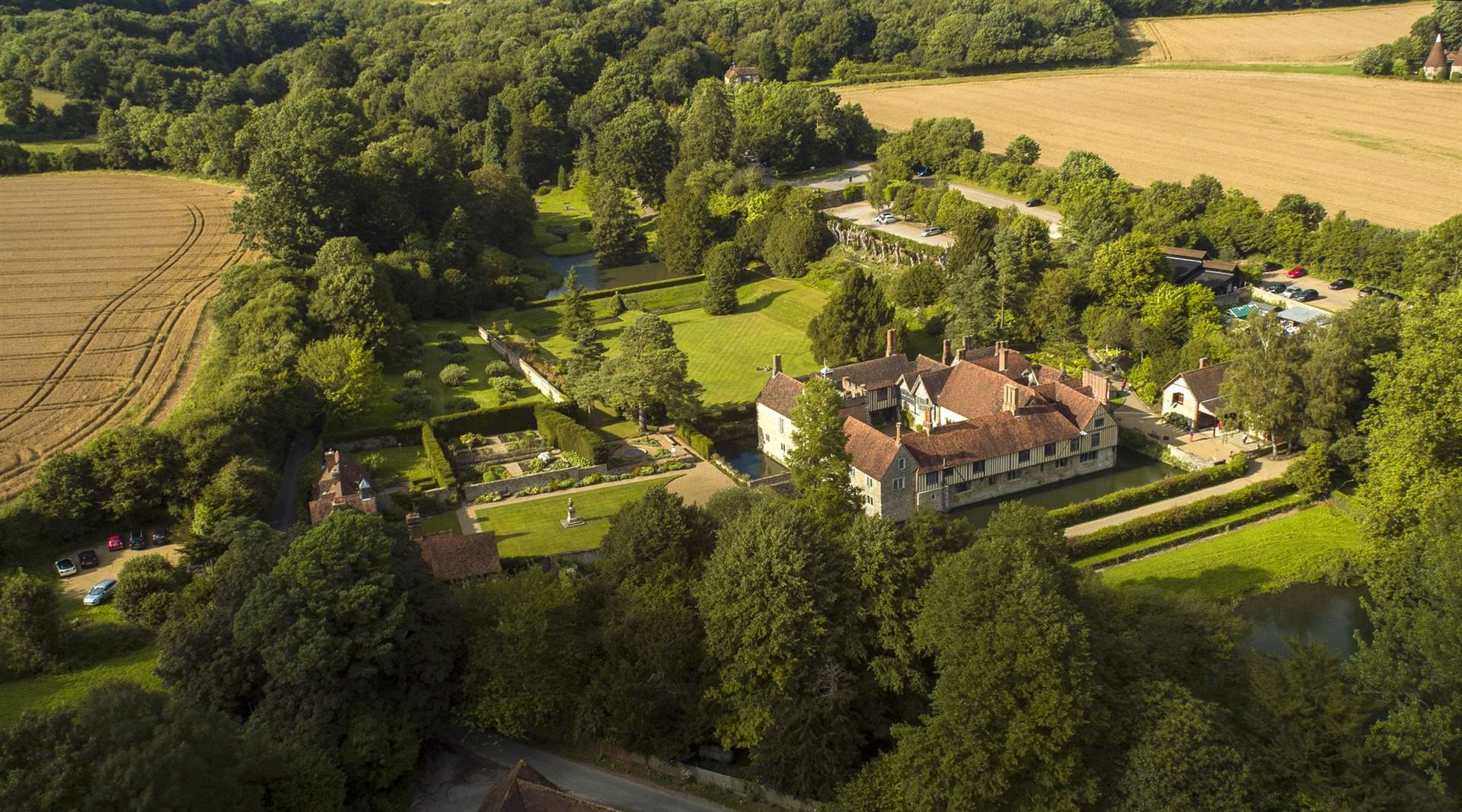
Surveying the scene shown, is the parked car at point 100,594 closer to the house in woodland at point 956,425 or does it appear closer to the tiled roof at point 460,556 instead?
the tiled roof at point 460,556

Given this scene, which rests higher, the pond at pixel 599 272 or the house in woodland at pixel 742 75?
the house in woodland at pixel 742 75

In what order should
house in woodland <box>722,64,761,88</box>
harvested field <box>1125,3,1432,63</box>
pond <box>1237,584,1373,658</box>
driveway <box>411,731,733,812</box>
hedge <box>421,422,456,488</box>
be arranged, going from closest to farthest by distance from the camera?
driveway <box>411,731,733,812</box>, pond <box>1237,584,1373,658</box>, hedge <box>421,422,456,488</box>, harvested field <box>1125,3,1432,63</box>, house in woodland <box>722,64,761,88</box>

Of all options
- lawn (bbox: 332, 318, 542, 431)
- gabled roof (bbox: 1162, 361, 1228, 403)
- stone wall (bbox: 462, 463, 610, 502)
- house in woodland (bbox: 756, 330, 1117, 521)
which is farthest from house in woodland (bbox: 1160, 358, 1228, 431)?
lawn (bbox: 332, 318, 542, 431)

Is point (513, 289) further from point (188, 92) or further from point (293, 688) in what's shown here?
point (188, 92)

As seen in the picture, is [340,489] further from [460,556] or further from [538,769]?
[538,769]

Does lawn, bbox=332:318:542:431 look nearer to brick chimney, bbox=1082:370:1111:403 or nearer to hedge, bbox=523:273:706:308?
hedge, bbox=523:273:706:308

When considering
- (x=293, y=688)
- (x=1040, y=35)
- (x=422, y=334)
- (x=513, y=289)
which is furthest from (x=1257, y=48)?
(x=293, y=688)

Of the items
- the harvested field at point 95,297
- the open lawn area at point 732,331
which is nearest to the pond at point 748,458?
the open lawn area at point 732,331
